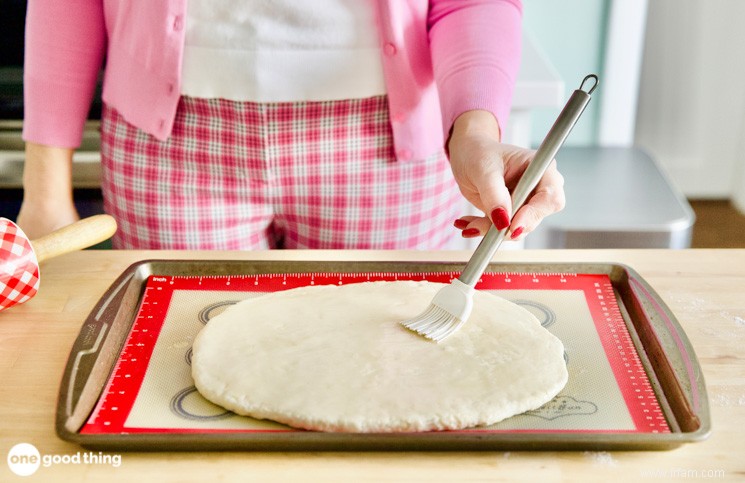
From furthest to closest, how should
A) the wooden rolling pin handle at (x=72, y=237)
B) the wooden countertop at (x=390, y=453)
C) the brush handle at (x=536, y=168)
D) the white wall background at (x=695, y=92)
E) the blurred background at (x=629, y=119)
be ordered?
the white wall background at (x=695, y=92) → the blurred background at (x=629, y=119) → the wooden rolling pin handle at (x=72, y=237) → the brush handle at (x=536, y=168) → the wooden countertop at (x=390, y=453)

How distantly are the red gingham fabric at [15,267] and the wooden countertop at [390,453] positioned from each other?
0.09 feet

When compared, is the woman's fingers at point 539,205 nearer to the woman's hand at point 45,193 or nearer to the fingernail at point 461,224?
the fingernail at point 461,224

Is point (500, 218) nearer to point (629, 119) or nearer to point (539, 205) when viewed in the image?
point (539, 205)

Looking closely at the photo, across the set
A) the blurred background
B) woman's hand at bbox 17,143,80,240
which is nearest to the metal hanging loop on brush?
woman's hand at bbox 17,143,80,240

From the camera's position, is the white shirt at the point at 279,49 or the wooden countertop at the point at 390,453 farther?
the white shirt at the point at 279,49

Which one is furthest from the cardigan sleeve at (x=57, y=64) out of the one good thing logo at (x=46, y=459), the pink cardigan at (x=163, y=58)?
Answer: the one good thing logo at (x=46, y=459)

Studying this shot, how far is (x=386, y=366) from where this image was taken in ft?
2.38

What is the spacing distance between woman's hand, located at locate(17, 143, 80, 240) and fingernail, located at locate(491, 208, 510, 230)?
598 mm

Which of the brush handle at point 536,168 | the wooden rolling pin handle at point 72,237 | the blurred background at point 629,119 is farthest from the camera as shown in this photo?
the blurred background at point 629,119

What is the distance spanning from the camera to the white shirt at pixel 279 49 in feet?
3.31

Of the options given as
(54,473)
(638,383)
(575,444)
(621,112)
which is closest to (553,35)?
(621,112)

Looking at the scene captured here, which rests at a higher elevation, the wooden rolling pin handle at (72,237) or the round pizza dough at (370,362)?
the wooden rolling pin handle at (72,237)

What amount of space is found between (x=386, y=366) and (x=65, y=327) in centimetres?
34

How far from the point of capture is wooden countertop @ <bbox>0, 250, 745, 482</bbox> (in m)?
0.60
